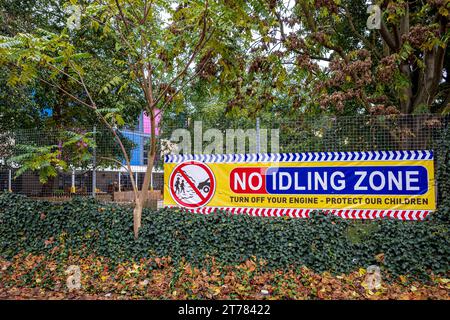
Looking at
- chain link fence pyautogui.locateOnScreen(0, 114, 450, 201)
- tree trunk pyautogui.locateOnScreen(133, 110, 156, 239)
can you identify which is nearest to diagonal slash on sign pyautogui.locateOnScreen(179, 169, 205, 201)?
chain link fence pyautogui.locateOnScreen(0, 114, 450, 201)

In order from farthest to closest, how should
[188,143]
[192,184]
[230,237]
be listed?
[188,143] < [192,184] < [230,237]

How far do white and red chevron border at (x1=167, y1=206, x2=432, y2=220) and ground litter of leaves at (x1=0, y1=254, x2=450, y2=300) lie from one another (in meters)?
1.12

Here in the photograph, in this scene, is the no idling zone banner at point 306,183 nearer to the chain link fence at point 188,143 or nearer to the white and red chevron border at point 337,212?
the white and red chevron border at point 337,212

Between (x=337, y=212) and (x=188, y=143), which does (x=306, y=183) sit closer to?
(x=337, y=212)

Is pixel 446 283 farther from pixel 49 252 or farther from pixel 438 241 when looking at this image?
pixel 49 252

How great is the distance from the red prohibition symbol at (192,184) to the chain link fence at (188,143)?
14.4 inches

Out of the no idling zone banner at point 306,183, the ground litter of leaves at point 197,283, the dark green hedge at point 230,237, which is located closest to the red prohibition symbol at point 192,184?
the no idling zone banner at point 306,183

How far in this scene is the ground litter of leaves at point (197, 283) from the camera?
532 cm

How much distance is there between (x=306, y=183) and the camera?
6.84 metres

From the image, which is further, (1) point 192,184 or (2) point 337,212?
(1) point 192,184

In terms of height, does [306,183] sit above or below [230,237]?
above

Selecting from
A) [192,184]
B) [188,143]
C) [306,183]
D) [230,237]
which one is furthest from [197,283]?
[188,143]

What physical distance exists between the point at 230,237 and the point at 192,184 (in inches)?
65.3

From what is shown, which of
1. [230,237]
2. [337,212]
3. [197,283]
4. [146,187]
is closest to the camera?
[197,283]
